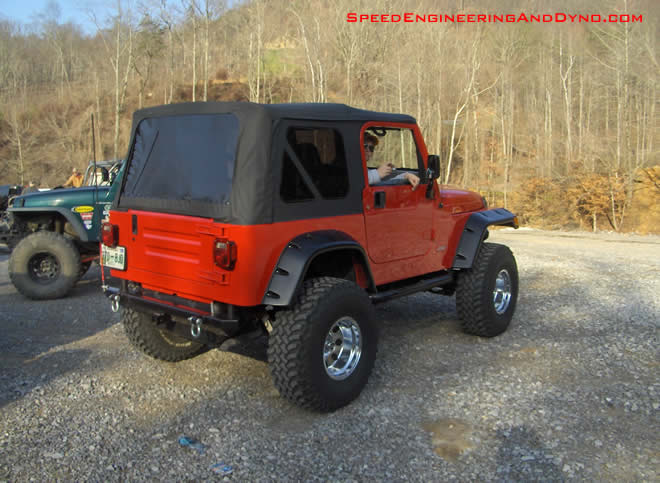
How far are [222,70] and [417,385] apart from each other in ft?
167

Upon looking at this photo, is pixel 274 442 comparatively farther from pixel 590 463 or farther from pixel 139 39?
pixel 139 39

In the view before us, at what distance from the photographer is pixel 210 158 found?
12.7 ft

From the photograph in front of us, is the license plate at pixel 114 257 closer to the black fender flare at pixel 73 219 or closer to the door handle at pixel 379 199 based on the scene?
the door handle at pixel 379 199

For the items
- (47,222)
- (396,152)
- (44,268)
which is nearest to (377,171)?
A: (396,152)

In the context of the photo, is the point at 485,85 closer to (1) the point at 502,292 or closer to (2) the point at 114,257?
(1) the point at 502,292

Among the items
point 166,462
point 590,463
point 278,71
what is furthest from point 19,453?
point 278,71

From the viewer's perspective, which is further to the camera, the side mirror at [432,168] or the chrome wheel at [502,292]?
the chrome wheel at [502,292]

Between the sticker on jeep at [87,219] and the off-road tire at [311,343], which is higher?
the sticker on jeep at [87,219]

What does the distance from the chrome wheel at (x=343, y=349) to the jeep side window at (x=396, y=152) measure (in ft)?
4.54

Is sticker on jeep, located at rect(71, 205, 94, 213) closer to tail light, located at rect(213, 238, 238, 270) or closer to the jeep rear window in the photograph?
the jeep rear window

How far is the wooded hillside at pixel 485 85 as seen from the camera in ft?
61.5

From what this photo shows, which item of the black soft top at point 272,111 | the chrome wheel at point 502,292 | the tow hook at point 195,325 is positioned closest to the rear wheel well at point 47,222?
the black soft top at point 272,111

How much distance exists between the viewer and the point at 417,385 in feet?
14.6

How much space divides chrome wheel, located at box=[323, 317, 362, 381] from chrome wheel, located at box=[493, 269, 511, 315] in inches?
87.2
